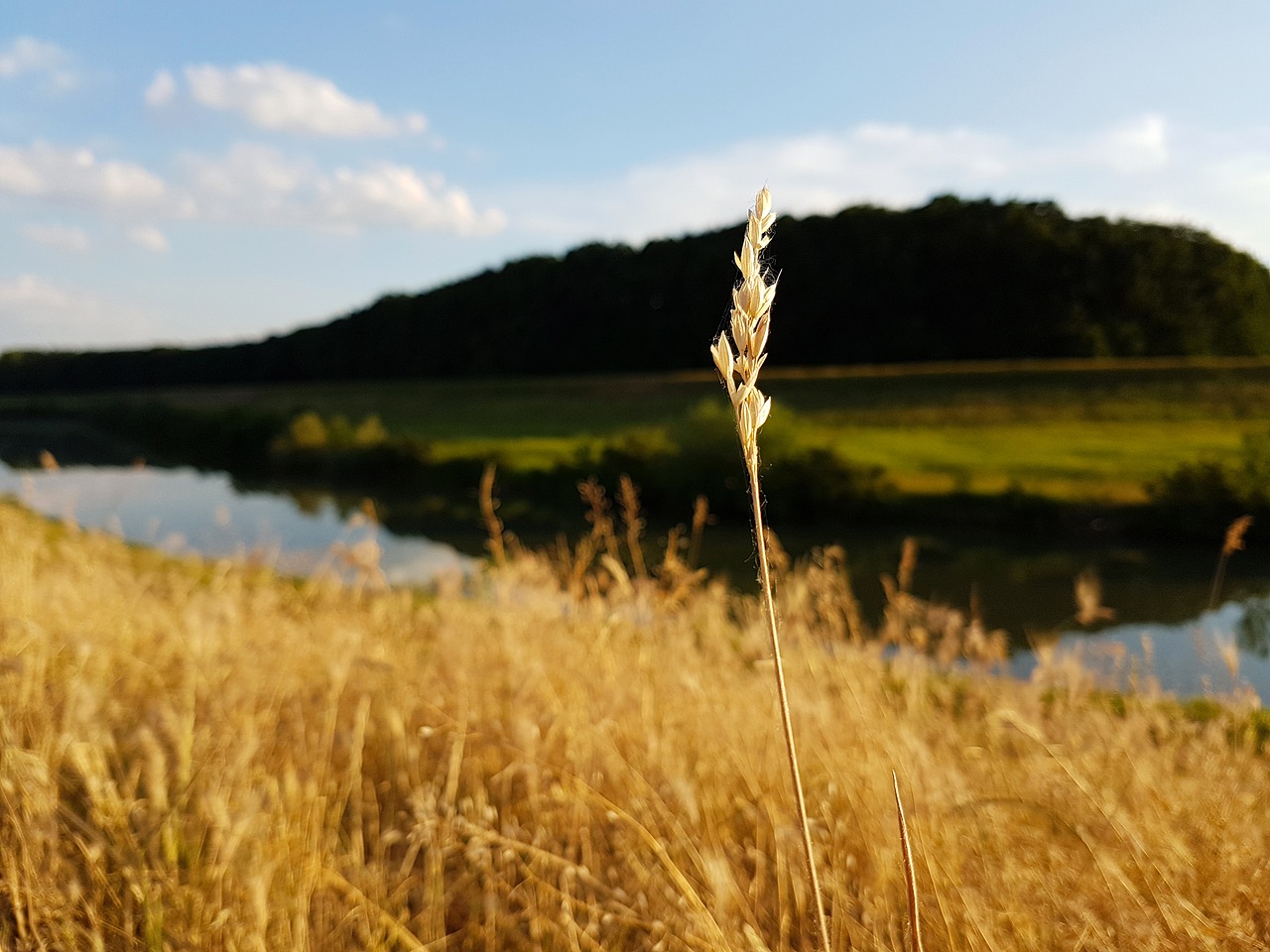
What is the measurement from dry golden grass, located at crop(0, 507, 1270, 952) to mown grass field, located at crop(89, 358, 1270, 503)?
14227 mm

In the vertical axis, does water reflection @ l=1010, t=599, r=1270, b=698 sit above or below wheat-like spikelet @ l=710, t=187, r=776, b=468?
below

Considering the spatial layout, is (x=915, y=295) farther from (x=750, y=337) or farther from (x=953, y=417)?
(x=750, y=337)

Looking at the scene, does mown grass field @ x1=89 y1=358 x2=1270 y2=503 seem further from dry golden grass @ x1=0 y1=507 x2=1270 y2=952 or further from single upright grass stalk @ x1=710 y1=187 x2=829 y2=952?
single upright grass stalk @ x1=710 y1=187 x2=829 y2=952

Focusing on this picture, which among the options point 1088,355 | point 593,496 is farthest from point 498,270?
point 593,496

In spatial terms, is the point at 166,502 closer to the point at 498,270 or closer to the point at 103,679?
the point at 103,679

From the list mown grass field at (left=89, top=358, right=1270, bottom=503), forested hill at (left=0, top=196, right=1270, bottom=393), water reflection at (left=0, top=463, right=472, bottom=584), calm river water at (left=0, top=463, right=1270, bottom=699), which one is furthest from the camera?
forested hill at (left=0, top=196, right=1270, bottom=393)

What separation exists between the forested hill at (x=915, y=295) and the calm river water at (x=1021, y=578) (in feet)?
35.6

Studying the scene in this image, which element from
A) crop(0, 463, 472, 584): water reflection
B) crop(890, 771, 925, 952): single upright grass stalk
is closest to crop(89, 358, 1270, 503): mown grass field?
crop(0, 463, 472, 584): water reflection

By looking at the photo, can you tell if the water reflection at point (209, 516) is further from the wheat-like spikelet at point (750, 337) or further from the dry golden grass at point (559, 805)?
the wheat-like spikelet at point (750, 337)

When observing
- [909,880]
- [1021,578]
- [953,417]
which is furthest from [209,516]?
[909,880]

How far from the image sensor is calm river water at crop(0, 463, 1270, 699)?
6.08 meters

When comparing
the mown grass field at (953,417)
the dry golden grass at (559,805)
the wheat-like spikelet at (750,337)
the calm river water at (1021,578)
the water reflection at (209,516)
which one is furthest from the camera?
the mown grass field at (953,417)

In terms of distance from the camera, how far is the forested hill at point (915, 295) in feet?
90.2

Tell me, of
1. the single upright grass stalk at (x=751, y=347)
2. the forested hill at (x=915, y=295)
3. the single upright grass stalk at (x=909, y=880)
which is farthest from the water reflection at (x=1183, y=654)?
the forested hill at (x=915, y=295)
